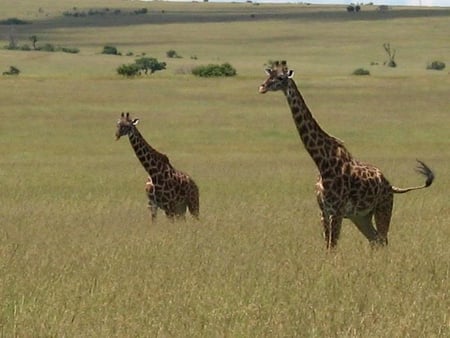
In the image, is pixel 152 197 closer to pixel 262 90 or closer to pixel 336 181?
pixel 336 181

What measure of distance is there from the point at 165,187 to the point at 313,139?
306cm

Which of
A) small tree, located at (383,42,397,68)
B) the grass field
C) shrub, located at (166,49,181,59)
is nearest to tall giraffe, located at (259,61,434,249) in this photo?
the grass field

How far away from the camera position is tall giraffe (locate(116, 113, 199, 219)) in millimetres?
13758

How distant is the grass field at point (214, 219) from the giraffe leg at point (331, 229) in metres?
0.24

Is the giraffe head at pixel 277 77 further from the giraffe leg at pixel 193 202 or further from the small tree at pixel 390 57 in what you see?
the small tree at pixel 390 57

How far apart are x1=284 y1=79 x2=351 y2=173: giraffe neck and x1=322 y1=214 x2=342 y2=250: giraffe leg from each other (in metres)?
0.46

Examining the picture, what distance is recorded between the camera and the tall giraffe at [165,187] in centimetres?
1376

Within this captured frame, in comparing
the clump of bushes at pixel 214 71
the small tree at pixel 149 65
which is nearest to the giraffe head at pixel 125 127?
the clump of bushes at pixel 214 71

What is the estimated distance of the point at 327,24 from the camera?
134125 mm

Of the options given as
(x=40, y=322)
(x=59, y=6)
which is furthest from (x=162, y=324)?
(x=59, y=6)

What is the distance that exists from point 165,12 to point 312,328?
163993 mm

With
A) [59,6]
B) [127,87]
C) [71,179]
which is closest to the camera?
[71,179]

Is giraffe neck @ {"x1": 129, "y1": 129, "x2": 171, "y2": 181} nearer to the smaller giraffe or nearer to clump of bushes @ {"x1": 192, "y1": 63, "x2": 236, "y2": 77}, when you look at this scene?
the smaller giraffe

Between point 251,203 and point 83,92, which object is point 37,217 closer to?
point 251,203
